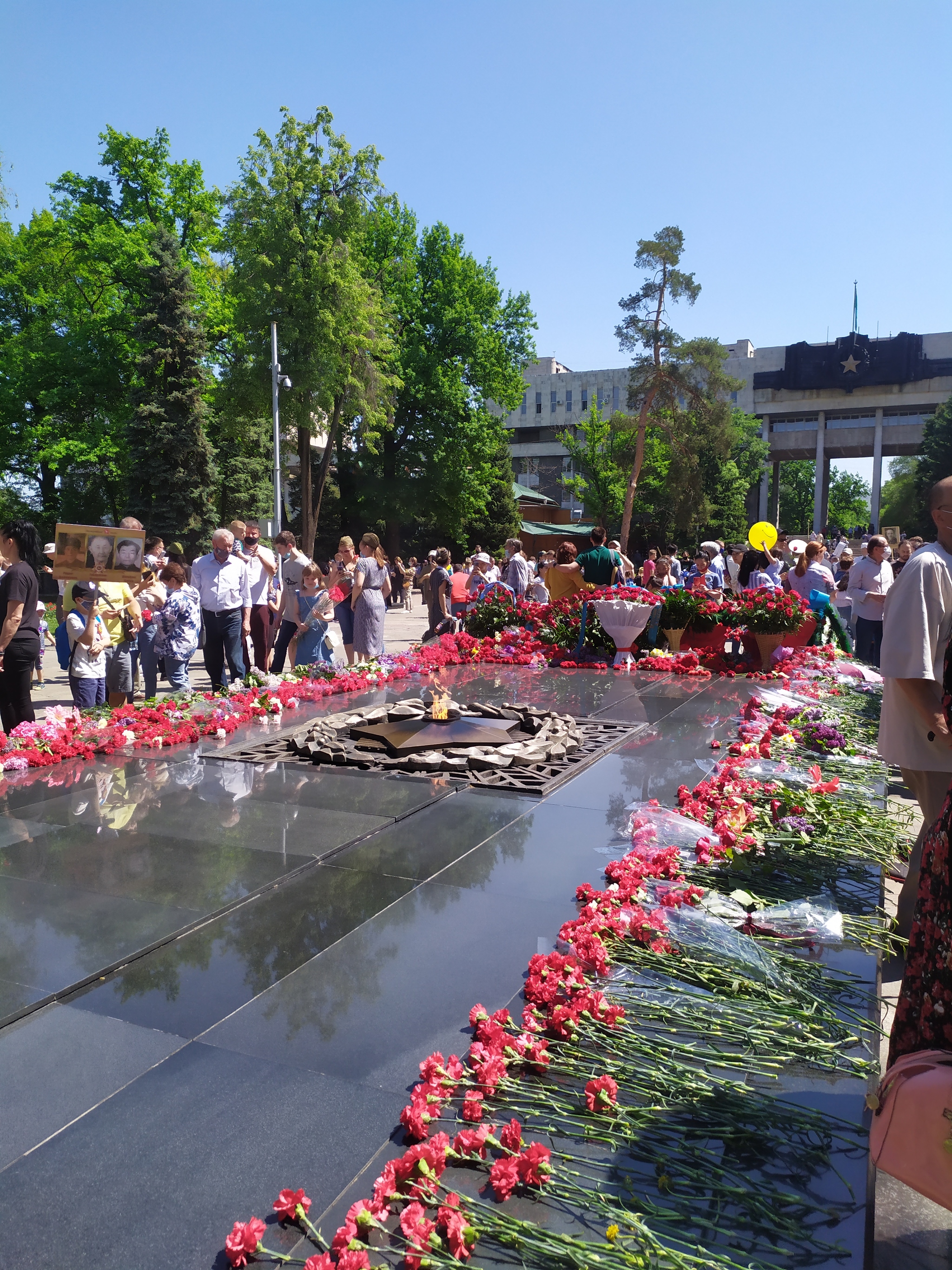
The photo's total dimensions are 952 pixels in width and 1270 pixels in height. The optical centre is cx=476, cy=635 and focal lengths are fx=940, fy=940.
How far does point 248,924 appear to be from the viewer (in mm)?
3715

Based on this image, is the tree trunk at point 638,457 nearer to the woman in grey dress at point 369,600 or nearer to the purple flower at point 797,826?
the woman in grey dress at point 369,600

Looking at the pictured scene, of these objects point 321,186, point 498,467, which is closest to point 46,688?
point 321,186

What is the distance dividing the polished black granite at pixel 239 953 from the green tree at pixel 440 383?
1344 inches

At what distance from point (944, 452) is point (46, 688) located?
56.0m

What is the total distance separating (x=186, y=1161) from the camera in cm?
226

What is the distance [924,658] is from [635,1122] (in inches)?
81.6

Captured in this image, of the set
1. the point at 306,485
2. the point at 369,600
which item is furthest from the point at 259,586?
the point at 306,485

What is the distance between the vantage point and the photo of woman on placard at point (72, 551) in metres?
7.96

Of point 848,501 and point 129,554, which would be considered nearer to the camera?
point 129,554

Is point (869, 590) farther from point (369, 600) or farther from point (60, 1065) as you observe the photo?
point (60, 1065)

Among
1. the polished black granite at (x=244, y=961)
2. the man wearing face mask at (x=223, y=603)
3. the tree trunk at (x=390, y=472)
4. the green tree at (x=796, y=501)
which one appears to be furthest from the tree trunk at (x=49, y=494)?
the green tree at (x=796, y=501)

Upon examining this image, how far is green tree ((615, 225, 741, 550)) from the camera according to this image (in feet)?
112

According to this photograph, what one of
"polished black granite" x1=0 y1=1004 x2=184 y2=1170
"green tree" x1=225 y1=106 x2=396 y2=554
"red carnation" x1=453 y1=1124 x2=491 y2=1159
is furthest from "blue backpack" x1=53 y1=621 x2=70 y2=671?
"green tree" x1=225 y1=106 x2=396 y2=554

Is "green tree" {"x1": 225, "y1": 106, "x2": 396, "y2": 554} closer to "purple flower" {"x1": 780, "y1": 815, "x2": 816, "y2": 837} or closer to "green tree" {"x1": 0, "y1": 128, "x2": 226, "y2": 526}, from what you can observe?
"green tree" {"x1": 0, "y1": 128, "x2": 226, "y2": 526}
